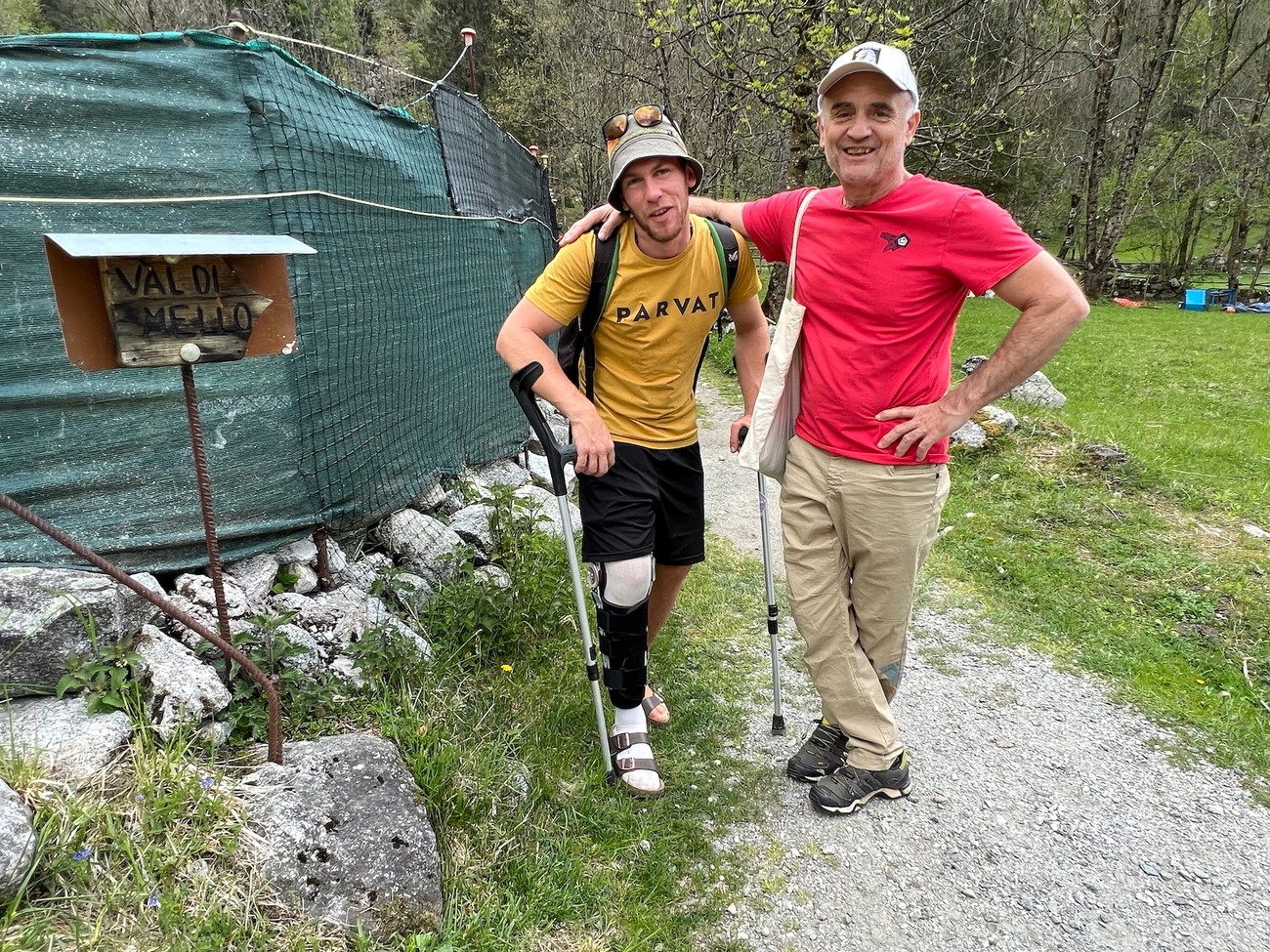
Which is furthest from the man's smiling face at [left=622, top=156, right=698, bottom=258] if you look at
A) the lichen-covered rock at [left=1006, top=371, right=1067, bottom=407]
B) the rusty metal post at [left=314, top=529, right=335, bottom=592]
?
the lichen-covered rock at [left=1006, top=371, right=1067, bottom=407]

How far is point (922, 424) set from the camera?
2.55 metres

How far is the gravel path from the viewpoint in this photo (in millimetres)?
2461

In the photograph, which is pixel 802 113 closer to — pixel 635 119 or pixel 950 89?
pixel 635 119

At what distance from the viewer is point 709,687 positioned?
379 cm

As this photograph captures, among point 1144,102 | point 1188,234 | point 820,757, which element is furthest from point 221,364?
point 1188,234

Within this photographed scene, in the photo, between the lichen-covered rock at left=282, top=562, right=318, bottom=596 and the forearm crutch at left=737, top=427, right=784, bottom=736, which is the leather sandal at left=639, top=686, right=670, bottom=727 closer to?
the forearm crutch at left=737, top=427, right=784, bottom=736

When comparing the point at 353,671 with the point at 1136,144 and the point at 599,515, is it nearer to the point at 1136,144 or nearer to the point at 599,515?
the point at 599,515

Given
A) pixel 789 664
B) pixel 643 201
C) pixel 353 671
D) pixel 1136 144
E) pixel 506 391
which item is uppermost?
pixel 1136 144

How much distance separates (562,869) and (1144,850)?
83.8 inches

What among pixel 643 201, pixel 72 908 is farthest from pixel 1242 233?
pixel 72 908

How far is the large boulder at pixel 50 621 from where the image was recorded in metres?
2.33

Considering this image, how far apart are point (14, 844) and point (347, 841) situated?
795 millimetres

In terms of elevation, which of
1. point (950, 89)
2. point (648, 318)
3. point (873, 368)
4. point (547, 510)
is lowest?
point (547, 510)

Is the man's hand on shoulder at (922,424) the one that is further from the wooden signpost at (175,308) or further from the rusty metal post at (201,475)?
the rusty metal post at (201,475)
